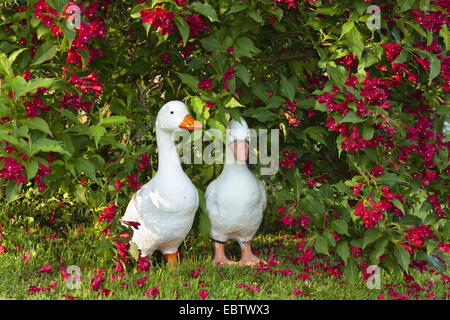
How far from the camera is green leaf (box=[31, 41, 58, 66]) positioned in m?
3.11

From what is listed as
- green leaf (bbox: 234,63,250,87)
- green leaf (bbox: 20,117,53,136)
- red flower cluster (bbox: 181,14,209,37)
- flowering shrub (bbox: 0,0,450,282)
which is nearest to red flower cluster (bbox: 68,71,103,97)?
flowering shrub (bbox: 0,0,450,282)

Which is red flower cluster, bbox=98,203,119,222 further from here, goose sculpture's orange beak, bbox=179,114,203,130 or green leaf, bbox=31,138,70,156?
green leaf, bbox=31,138,70,156

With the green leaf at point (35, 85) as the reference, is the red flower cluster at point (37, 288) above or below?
below

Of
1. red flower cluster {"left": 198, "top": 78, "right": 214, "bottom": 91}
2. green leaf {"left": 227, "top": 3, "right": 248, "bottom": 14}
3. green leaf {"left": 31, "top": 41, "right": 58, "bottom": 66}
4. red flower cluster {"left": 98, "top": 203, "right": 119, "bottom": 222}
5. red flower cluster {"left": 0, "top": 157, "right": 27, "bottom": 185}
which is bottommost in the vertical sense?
red flower cluster {"left": 98, "top": 203, "right": 119, "bottom": 222}

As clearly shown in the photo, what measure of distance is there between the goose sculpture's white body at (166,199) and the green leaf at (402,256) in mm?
1282

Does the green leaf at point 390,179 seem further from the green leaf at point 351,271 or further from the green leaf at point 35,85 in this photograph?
the green leaf at point 35,85

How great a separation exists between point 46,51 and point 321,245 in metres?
1.93

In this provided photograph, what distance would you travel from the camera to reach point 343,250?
337cm

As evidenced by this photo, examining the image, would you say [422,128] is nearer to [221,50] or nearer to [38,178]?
[221,50]

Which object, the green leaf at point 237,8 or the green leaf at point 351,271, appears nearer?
the green leaf at point 237,8

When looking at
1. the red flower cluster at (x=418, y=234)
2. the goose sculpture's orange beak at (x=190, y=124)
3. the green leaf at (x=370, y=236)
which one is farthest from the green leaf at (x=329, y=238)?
the goose sculpture's orange beak at (x=190, y=124)

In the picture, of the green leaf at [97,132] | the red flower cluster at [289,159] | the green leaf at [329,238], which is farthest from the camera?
the red flower cluster at [289,159]

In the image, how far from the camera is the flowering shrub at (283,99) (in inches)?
118
